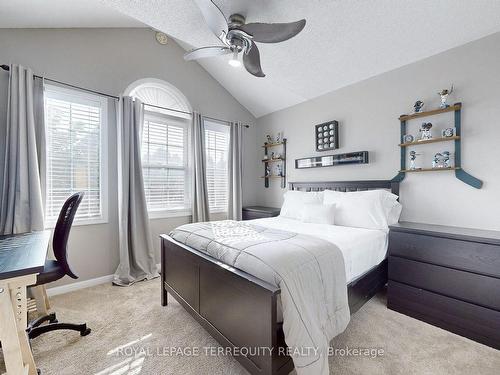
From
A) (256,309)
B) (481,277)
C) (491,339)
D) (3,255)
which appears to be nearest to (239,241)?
(256,309)

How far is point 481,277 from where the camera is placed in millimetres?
1707

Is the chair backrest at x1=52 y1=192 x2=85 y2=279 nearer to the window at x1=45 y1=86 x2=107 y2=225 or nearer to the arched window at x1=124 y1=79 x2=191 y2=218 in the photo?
the window at x1=45 y1=86 x2=107 y2=225

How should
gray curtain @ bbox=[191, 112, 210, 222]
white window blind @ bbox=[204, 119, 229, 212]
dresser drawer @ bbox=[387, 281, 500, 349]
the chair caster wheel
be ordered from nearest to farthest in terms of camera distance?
dresser drawer @ bbox=[387, 281, 500, 349] < the chair caster wheel < gray curtain @ bbox=[191, 112, 210, 222] < white window blind @ bbox=[204, 119, 229, 212]

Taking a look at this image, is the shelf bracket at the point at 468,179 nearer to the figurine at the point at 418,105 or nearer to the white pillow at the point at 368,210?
the white pillow at the point at 368,210

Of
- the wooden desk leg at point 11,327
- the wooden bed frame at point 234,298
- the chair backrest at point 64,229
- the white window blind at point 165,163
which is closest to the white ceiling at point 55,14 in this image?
the white window blind at point 165,163

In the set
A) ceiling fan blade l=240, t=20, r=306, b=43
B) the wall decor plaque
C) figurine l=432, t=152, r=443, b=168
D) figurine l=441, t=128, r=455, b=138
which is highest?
ceiling fan blade l=240, t=20, r=306, b=43

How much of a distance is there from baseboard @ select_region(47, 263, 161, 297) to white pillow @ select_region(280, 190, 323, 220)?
249 centimetres

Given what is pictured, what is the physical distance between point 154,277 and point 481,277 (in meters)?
3.36

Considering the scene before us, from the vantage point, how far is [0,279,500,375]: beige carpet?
1462 millimetres

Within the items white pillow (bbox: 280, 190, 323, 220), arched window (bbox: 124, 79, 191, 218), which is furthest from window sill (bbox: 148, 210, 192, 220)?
white pillow (bbox: 280, 190, 323, 220)

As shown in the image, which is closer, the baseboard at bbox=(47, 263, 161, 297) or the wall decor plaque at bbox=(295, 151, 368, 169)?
the baseboard at bbox=(47, 263, 161, 297)

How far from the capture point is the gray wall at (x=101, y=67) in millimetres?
2377

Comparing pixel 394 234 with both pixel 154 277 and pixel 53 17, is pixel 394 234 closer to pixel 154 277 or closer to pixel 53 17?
pixel 154 277

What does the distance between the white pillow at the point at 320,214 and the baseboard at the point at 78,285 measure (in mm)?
2648
